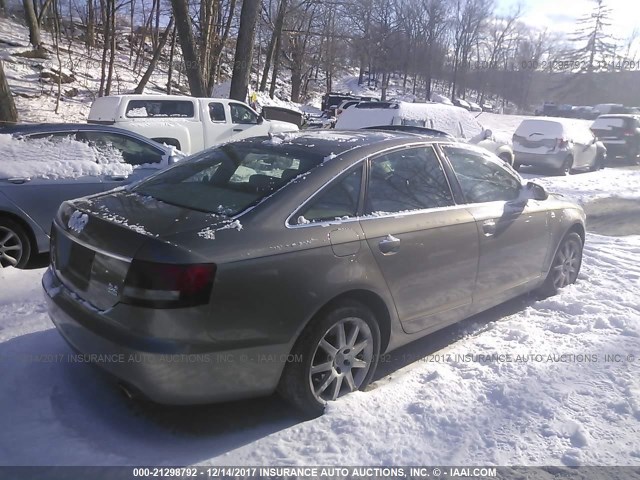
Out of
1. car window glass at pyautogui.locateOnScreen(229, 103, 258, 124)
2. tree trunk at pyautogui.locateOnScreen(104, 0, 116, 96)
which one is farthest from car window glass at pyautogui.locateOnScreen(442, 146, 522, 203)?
tree trunk at pyautogui.locateOnScreen(104, 0, 116, 96)

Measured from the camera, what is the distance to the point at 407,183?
12.0ft

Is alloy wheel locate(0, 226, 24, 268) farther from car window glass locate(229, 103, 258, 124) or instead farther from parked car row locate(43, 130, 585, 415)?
car window glass locate(229, 103, 258, 124)

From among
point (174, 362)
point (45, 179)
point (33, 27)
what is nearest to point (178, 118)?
point (45, 179)

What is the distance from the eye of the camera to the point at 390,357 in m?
3.92

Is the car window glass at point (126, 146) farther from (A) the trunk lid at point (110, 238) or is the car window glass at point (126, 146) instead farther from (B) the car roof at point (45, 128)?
(A) the trunk lid at point (110, 238)

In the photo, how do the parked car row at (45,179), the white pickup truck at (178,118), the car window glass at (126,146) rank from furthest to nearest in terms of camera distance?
the white pickup truck at (178,118) < the car window glass at (126,146) < the parked car row at (45,179)

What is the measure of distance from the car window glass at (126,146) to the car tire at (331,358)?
13.9 feet

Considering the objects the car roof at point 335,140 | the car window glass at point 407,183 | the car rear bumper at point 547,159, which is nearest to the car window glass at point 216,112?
the car roof at point 335,140

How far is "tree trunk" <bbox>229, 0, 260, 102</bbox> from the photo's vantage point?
51.0 feet

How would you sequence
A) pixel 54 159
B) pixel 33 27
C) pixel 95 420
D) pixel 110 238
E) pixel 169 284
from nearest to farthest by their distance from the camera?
pixel 169 284, pixel 110 238, pixel 95 420, pixel 54 159, pixel 33 27

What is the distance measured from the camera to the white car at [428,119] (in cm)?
1148

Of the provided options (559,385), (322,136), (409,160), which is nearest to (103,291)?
(322,136)

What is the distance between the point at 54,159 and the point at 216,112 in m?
6.36

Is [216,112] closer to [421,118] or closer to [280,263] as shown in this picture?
[421,118]
